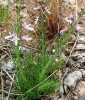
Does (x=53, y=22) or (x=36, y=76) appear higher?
(x=53, y=22)

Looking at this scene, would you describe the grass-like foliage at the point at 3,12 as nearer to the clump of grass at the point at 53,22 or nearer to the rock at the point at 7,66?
the clump of grass at the point at 53,22

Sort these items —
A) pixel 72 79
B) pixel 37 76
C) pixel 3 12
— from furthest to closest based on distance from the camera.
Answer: pixel 3 12 → pixel 72 79 → pixel 37 76

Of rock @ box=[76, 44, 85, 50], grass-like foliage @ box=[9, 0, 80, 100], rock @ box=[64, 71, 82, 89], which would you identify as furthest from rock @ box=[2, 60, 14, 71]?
rock @ box=[76, 44, 85, 50]

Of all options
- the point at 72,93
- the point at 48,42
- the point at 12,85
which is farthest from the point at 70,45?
the point at 12,85

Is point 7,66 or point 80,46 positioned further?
point 80,46

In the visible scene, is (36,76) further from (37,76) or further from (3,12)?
(3,12)

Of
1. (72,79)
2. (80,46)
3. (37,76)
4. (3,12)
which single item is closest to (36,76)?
(37,76)

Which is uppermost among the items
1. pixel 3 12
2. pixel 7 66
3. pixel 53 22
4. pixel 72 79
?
pixel 3 12

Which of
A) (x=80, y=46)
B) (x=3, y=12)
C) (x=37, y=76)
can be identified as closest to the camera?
(x=37, y=76)

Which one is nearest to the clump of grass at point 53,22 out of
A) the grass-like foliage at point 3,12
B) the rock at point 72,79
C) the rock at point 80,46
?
the rock at point 80,46
